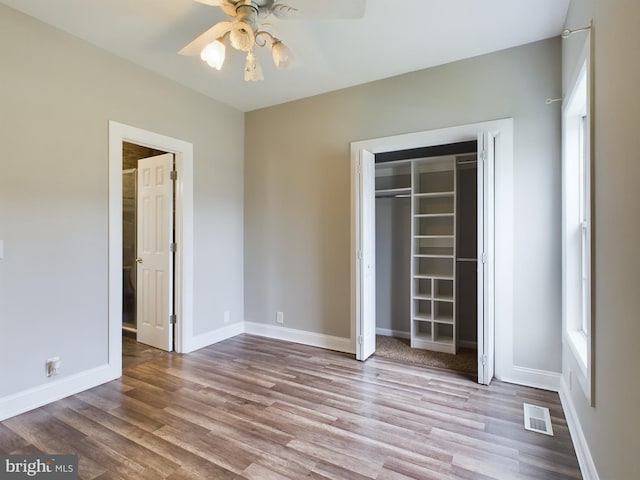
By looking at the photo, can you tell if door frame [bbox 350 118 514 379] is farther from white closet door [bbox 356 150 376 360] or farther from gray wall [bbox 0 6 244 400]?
gray wall [bbox 0 6 244 400]

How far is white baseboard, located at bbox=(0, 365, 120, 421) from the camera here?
7.55 ft

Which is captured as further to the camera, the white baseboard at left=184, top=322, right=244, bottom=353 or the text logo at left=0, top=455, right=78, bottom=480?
the white baseboard at left=184, top=322, right=244, bottom=353

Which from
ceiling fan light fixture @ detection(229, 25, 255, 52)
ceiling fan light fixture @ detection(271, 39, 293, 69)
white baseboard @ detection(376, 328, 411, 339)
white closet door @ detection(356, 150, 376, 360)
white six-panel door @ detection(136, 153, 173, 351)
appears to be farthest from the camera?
white baseboard @ detection(376, 328, 411, 339)

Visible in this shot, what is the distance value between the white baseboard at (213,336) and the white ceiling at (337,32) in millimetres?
2822

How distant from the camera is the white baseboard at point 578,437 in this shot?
1663mm

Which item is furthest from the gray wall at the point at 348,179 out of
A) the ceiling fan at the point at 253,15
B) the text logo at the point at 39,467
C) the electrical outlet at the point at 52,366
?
the text logo at the point at 39,467

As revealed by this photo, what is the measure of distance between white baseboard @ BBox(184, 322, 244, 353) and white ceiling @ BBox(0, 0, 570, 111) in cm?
282

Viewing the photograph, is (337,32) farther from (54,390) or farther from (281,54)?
(54,390)

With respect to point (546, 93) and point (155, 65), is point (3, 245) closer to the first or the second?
point (155, 65)

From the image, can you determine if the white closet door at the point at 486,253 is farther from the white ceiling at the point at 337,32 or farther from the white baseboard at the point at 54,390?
the white baseboard at the point at 54,390

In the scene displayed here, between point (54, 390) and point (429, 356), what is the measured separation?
132 inches

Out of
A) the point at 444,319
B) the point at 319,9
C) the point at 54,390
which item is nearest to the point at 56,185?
the point at 54,390

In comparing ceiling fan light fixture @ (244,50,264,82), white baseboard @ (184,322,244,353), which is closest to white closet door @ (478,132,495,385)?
ceiling fan light fixture @ (244,50,264,82)

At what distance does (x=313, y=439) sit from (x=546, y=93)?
317 centimetres
